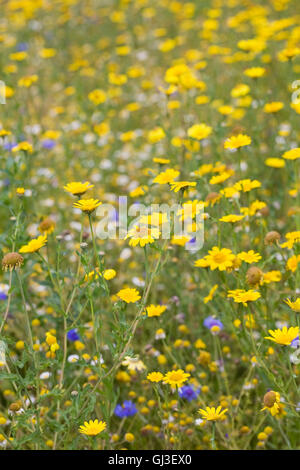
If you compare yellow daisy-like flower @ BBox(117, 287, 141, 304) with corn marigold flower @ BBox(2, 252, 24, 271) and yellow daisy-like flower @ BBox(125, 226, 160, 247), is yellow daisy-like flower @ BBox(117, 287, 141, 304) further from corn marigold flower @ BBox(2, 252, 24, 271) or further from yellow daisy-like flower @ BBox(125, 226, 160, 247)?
corn marigold flower @ BBox(2, 252, 24, 271)

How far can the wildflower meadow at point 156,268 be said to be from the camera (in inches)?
63.4

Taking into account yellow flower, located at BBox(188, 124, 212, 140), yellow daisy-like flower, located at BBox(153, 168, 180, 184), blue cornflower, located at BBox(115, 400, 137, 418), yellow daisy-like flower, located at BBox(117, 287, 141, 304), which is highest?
yellow flower, located at BBox(188, 124, 212, 140)

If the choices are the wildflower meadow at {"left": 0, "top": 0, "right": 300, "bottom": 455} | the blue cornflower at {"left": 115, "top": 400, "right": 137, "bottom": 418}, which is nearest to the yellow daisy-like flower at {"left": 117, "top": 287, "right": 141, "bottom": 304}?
the wildflower meadow at {"left": 0, "top": 0, "right": 300, "bottom": 455}

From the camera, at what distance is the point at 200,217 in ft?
5.89

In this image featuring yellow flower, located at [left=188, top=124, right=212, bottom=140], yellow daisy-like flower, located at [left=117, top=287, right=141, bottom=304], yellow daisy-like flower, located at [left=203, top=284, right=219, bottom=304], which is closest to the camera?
yellow daisy-like flower, located at [left=117, top=287, right=141, bottom=304]

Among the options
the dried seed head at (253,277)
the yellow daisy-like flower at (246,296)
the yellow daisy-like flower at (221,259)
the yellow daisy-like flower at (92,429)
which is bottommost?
the yellow daisy-like flower at (92,429)

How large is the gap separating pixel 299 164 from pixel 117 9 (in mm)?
4347

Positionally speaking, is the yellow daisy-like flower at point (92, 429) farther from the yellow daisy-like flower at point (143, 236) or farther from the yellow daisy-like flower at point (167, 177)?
the yellow daisy-like flower at point (167, 177)

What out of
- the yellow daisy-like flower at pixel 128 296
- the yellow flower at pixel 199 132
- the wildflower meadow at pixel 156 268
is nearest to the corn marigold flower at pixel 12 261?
the wildflower meadow at pixel 156 268

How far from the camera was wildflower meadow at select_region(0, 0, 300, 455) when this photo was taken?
1.61 m

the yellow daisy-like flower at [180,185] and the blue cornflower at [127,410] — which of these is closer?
the yellow daisy-like flower at [180,185]

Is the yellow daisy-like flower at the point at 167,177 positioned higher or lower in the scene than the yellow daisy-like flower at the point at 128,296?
higher
